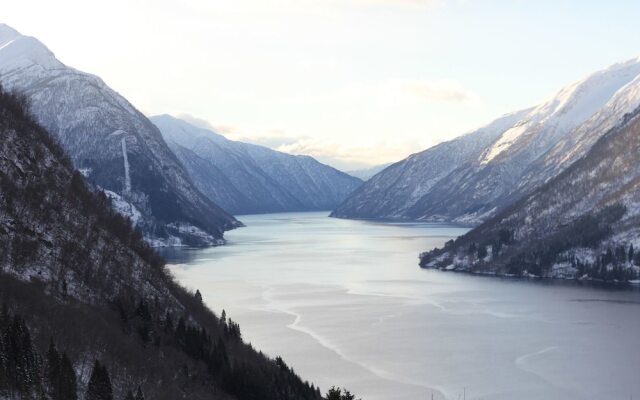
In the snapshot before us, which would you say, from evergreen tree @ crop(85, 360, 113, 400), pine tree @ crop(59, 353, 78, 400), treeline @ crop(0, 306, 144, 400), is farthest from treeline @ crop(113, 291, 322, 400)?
pine tree @ crop(59, 353, 78, 400)

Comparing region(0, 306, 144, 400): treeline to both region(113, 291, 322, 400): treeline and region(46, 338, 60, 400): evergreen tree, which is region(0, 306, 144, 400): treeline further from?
region(113, 291, 322, 400): treeline

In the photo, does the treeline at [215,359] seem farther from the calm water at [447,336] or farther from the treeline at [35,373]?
the treeline at [35,373]

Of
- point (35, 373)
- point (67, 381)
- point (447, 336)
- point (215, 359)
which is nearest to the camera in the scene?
point (67, 381)

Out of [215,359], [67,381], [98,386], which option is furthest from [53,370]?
[215,359]

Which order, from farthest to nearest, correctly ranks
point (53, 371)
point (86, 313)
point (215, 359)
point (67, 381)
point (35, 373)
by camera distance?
point (215, 359) < point (86, 313) < point (53, 371) < point (35, 373) < point (67, 381)

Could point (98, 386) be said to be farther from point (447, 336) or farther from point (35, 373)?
point (447, 336)

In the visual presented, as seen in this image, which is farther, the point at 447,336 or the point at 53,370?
the point at 447,336
